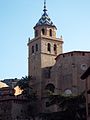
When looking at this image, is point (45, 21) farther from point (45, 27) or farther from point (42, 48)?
point (42, 48)

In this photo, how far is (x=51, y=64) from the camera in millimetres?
74000

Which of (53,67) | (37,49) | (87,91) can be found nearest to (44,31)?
(37,49)

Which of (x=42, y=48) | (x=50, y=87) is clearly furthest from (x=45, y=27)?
(x=50, y=87)

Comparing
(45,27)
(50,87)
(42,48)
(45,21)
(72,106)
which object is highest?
(45,21)

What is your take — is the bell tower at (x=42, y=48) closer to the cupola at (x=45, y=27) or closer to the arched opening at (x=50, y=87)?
the cupola at (x=45, y=27)

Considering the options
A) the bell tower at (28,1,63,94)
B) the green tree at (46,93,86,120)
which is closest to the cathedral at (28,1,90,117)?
the bell tower at (28,1,63,94)

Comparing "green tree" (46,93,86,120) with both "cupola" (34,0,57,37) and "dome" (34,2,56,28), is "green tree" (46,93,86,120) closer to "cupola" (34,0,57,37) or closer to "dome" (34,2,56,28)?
"cupola" (34,0,57,37)

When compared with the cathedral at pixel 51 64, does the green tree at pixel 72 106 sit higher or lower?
lower

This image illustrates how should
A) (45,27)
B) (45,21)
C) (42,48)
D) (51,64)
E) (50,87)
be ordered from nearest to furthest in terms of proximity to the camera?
(50,87) < (51,64) < (42,48) < (45,27) < (45,21)

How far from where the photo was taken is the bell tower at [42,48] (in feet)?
240

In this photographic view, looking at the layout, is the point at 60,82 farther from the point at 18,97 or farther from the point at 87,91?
the point at 87,91

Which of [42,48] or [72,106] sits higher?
[42,48]

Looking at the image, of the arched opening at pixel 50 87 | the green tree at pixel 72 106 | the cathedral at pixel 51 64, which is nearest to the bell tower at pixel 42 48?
the cathedral at pixel 51 64

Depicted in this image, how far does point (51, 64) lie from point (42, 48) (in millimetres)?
3309
